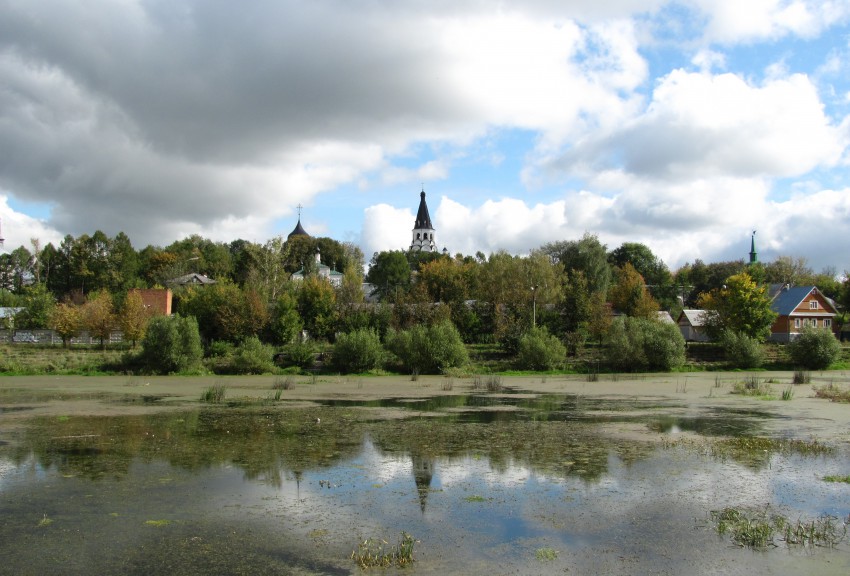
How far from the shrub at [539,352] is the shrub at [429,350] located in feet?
14.4

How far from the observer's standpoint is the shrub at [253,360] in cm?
4044

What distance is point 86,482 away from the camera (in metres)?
11.5

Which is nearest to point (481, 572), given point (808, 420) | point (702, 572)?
point (702, 572)

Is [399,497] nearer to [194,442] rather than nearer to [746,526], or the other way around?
[746,526]

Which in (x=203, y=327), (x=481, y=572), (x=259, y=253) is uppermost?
(x=259, y=253)

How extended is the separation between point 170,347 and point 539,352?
74.8ft

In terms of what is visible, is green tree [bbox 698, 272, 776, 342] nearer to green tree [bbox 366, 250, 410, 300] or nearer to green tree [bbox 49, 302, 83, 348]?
green tree [bbox 366, 250, 410, 300]

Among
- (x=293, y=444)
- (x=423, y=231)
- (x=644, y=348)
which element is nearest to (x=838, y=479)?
(x=293, y=444)

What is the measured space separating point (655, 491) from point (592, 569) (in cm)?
394

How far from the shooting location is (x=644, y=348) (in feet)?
143

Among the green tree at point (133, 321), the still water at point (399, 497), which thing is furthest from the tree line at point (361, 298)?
the still water at point (399, 497)

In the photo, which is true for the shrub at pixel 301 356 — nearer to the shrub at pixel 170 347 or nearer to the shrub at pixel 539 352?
the shrub at pixel 170 347

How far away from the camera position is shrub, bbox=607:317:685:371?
43.1 meters

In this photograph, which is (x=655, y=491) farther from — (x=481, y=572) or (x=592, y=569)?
(x=481, y=572)
